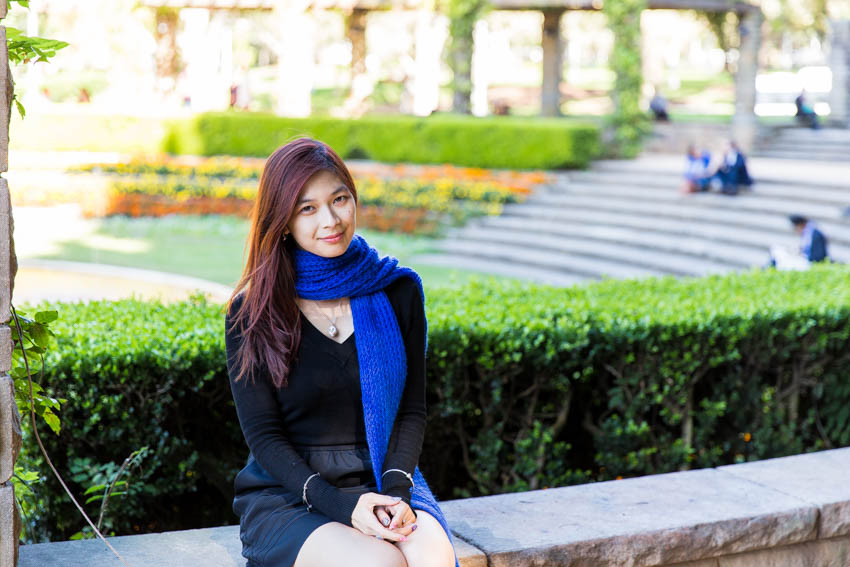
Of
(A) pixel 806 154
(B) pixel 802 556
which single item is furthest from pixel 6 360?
(A) pixel 806 154

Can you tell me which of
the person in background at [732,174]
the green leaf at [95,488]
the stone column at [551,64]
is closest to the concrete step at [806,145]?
the person in background at [732,174]

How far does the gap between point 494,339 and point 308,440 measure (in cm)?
142

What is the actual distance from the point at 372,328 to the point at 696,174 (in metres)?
12.5

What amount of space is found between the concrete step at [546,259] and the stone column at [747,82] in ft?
19.9

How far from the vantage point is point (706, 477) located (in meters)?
3.44

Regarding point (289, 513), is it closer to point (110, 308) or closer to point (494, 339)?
point (494, 339)

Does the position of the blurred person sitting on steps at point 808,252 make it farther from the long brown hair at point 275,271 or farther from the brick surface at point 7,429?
the brick surface at point 7,429

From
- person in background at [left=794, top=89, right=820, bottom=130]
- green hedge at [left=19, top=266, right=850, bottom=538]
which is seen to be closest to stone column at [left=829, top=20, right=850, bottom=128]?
person in background at [left=794, top=89, right=820, bottom=130]

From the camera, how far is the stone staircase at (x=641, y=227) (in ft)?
40.3

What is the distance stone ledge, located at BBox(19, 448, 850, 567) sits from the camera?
2.79m

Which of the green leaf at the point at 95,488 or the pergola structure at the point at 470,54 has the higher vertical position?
the pergola structure at the point at 470,54

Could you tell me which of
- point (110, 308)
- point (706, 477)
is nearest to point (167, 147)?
point (110, 308)

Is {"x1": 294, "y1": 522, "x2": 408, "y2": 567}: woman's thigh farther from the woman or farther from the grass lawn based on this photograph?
the grass lawn

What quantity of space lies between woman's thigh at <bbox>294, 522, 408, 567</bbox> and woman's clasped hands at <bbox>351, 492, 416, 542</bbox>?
2 cm
